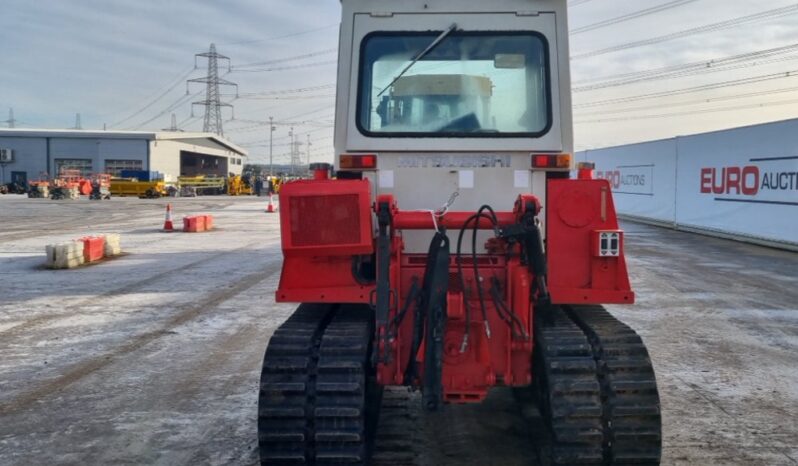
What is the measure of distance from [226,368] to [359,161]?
133 inches

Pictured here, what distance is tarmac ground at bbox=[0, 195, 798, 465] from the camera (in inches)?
205

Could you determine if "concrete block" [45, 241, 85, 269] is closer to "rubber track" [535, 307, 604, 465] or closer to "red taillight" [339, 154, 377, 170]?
"red taillight" [339, 154, 377, 170]

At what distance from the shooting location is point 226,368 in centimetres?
734

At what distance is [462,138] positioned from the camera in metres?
4.89

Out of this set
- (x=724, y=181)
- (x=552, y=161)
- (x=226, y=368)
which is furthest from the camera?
(x=724, y=181)

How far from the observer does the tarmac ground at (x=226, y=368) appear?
5207 mm

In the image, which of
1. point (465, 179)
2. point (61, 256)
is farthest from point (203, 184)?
point (465, 179)

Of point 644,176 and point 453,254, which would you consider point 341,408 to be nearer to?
point 453,254

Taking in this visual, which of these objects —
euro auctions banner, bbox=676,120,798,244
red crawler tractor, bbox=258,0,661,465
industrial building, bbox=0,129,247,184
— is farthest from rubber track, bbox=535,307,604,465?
industrial building, bbox=0,129,247,184

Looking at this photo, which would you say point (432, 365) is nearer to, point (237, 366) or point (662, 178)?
point (237, 366)

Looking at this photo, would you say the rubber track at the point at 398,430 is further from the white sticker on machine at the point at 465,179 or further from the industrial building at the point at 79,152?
the industrial building at the point at 79,152

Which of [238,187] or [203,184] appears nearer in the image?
[203,184]

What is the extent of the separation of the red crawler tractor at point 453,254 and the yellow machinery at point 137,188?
52677 mm

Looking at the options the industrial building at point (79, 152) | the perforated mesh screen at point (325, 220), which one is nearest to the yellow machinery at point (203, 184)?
the industrial building at point (79, 152)
